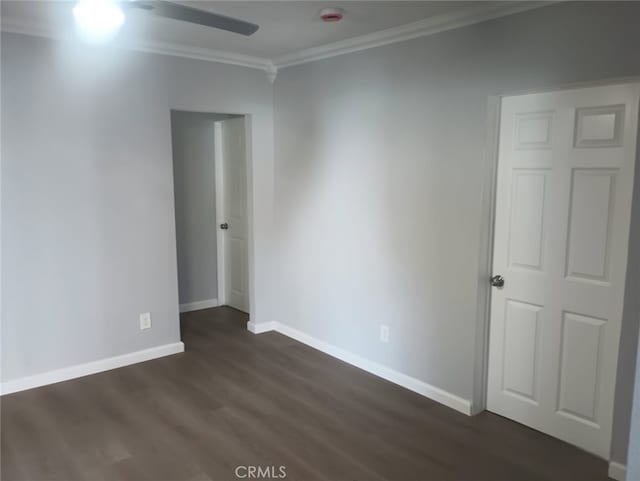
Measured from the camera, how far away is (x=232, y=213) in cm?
529

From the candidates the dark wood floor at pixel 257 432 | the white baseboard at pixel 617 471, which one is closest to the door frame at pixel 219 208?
the dark wood floor at pixel 257 432

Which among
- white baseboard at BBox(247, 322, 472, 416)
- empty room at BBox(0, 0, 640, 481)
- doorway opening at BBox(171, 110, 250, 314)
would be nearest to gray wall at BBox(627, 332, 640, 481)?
empty room at BBox(0, 0, 640, 481)

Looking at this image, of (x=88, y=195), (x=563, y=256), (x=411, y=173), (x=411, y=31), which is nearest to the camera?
(x=563, y=256)

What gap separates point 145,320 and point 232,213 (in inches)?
67.5

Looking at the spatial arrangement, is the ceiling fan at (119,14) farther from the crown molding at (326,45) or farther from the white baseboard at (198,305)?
the white baseboard at (198,305)

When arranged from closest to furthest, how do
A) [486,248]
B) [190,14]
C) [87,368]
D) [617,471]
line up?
[190,14]
[617,471]
[486,248]
[87,368]

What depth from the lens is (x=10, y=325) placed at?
331 cm

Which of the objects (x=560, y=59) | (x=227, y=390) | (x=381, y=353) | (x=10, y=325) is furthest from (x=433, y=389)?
(x=10, y=325)

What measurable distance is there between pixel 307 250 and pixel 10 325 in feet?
7.32

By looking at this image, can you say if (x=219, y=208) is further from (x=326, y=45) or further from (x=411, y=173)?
(x=411, y=173)

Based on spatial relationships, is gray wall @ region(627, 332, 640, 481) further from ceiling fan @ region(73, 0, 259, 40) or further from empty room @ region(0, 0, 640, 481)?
ceiling fan @ region(73, 0, 259, 40)

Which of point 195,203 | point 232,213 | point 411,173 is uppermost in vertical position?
point 411,173

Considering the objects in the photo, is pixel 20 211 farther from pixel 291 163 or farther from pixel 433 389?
pixel 433 389

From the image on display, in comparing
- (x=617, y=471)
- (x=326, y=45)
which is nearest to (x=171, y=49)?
(x=326, y=45)
